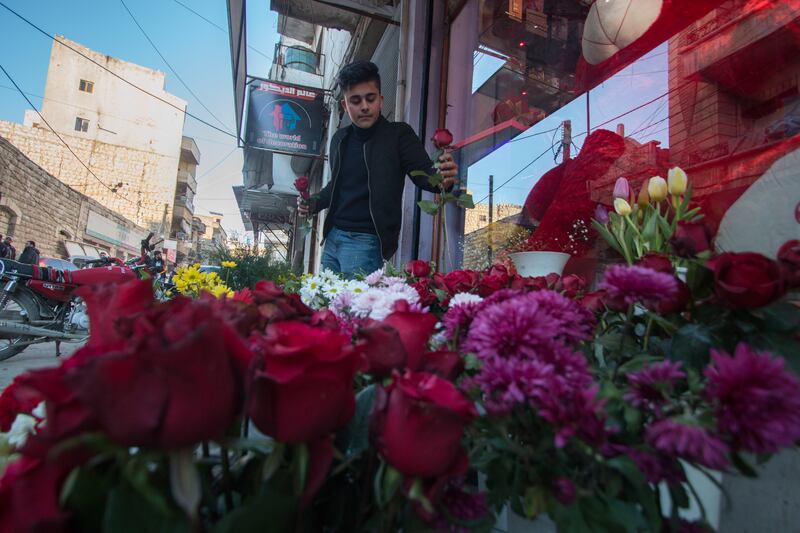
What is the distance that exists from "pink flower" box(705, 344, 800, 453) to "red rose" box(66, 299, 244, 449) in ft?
1.17

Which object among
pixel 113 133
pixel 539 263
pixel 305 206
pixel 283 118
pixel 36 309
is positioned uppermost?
pixel 113 133

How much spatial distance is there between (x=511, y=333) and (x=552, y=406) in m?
0.08

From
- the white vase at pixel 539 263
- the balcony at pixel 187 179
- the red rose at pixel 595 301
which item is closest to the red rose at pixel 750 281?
the red rose at pixel 595 301

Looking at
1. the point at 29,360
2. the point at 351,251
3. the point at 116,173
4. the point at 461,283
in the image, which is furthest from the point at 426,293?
the point at 116,173

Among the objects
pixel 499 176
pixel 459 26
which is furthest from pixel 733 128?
pixel 459 26

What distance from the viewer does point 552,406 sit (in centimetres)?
33

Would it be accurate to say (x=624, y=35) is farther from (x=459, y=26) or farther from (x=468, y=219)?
(x=459, y=26)

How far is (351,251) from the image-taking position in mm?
2396

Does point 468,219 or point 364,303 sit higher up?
point 468,219

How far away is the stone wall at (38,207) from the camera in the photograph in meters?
12.1

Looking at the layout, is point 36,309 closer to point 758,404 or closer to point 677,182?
point 677,182

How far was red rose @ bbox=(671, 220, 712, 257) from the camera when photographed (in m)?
0.48

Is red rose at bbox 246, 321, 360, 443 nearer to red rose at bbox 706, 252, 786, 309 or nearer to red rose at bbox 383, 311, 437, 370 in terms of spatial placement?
red rose at bbox 383, 311, 437, 370

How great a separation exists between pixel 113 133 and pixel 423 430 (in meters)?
33.6
